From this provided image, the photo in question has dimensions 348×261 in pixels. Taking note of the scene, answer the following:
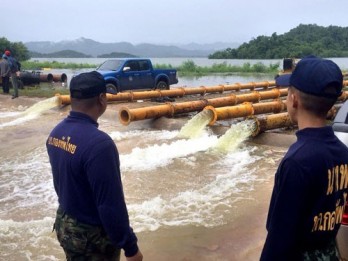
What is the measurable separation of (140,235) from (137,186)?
6.67ft

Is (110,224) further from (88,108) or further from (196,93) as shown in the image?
(196,93)

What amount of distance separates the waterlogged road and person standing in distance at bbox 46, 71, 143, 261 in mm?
2053

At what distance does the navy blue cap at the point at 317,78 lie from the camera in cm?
186

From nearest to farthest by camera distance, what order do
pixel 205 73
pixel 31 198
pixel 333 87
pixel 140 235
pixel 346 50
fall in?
1. pixel 333 87
2. pixel 140 235
3. pixel 31 198
4. pixel 205 73
5. pixel 346 50

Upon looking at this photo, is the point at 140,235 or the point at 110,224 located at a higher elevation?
the point at 110,224

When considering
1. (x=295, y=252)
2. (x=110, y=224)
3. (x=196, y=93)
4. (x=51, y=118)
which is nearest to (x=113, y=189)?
(x=110, y=224)

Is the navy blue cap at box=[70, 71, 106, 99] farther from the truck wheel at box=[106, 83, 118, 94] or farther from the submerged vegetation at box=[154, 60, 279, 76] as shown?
the submerged vegetation at box=[154, 60, 279, 76]

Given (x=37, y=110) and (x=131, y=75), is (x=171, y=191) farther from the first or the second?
(x=131, y=75)

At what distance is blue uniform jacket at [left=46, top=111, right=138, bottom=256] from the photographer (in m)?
2.36

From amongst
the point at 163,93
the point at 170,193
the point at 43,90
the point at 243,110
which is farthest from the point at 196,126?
the point at 43,90

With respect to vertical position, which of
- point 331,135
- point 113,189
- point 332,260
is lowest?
point 332,260

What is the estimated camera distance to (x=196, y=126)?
10836 millimetres

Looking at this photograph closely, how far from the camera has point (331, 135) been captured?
6.32 ft

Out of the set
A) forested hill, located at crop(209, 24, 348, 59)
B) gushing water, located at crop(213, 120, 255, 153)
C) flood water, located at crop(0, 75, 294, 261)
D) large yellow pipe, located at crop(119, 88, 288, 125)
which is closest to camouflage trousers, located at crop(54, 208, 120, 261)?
flood water, located at crop(0, 75, 294, 261)
